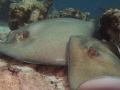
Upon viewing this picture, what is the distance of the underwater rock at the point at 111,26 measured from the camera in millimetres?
3094

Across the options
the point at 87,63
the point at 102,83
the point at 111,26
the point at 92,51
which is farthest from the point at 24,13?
the point at 102,83

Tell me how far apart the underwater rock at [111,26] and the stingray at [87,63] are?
0.75 metres

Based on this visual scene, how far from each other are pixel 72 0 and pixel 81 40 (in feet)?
308

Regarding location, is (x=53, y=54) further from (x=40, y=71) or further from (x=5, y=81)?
(x=5, y=81)

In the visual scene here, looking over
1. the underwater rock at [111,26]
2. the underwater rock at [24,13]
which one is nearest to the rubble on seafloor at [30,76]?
the underwater rock at [111,26]

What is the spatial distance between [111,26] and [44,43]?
1.66m

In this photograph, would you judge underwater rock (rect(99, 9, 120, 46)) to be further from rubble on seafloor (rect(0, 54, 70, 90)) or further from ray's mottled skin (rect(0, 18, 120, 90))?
rubble on seafloor (rect(0, 54, 70, 90))

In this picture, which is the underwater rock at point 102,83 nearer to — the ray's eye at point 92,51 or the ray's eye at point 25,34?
the ray's eye at point 92,51

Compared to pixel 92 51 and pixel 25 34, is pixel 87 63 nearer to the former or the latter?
pixel 92 51

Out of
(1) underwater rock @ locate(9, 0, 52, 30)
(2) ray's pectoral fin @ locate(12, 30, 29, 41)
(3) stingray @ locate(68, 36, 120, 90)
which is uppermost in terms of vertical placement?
(3) stingray @ locate(68, 36, 120, 90)

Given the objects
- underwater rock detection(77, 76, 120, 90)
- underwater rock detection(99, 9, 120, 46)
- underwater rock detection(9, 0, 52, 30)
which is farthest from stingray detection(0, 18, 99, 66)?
underwater rock detection(9, 0, 52, 30)

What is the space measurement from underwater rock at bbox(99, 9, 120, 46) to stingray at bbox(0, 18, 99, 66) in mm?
324

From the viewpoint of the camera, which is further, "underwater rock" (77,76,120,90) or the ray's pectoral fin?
the ray's pectoral fin

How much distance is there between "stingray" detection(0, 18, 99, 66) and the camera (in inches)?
101
